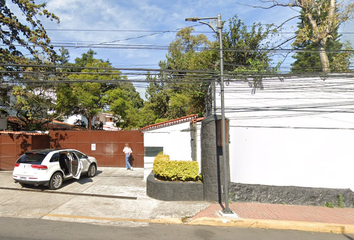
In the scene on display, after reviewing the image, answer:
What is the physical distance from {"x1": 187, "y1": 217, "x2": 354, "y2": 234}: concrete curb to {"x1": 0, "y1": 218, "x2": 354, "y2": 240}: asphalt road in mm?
168

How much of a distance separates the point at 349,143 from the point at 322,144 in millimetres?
887

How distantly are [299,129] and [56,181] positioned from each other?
897 cm

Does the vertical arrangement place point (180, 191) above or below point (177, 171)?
below

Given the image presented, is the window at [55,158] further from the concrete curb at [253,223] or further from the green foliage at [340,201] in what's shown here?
the green foliage at [340,201]

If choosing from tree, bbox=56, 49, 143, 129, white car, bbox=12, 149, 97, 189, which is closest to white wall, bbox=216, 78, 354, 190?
white car, bbox=12, 149, 97, 189

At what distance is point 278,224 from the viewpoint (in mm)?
5809

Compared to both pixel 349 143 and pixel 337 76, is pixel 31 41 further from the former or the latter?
pixel 349 143

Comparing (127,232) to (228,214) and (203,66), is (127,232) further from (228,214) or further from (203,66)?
(203,66)

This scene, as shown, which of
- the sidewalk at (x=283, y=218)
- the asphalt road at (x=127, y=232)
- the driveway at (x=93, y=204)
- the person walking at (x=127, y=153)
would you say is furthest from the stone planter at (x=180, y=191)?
the person walking at (x=127, y=153)

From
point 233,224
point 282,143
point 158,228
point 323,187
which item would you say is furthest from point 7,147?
point 323,187

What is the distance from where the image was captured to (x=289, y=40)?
11586 millimetres

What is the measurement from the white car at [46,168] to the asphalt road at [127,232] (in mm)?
2335

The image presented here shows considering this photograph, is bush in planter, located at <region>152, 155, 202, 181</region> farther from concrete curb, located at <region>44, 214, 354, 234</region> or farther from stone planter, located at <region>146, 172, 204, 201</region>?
concrete curb, located at <region>44, 214, 354, 234</region>

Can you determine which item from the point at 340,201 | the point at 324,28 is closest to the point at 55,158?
the point at 340,201
